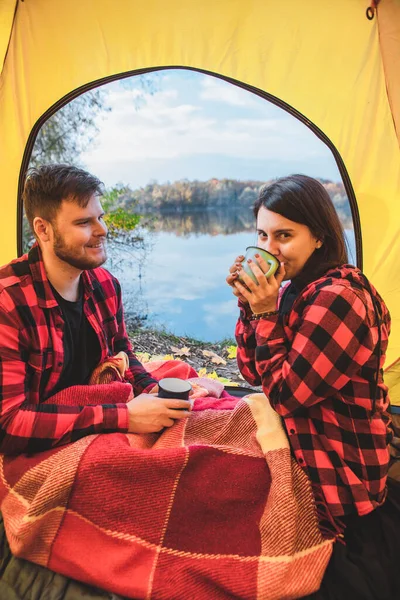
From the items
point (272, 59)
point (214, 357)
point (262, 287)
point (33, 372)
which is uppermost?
point (272, 59)

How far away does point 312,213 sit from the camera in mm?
1463

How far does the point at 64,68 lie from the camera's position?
7.48 ft

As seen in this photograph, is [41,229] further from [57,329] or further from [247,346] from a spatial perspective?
[247,346]

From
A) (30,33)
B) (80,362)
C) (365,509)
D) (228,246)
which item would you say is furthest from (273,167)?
(365,509)

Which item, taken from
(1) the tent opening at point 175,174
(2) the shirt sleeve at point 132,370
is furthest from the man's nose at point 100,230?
(1) the tent opening at point 175,174

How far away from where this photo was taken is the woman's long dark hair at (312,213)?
146 centimetres

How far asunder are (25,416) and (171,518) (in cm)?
57

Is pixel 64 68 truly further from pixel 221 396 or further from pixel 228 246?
pixel 228 246

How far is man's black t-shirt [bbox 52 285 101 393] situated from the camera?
170 cm

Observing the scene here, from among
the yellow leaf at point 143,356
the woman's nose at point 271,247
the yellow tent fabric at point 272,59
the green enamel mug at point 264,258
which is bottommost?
the yellow leaf at point 143,356

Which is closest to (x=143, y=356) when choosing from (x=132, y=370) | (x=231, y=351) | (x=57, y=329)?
(x=231, y=351)

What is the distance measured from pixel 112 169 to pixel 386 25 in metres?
2.62

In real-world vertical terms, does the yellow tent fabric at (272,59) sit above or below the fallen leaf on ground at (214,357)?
above

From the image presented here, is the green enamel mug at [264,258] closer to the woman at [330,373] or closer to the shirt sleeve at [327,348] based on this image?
the woman at [330,373]
